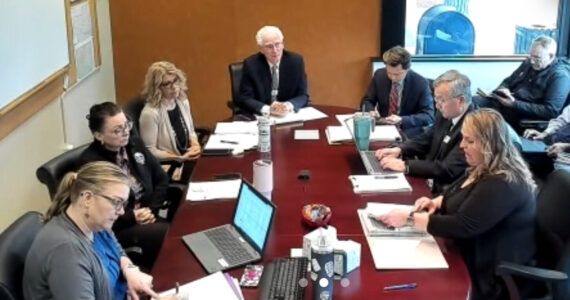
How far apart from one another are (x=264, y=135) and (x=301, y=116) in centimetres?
84

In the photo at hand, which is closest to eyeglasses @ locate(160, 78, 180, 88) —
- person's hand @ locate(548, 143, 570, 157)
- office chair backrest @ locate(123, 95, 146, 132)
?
office chair backrest @ locate(123, 95, 146, 132)

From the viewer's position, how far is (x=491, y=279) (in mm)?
2641

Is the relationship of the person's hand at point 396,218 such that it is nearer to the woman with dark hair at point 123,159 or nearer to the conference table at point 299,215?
the conference table at point 299,215

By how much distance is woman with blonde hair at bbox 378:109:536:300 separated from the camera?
2525mm

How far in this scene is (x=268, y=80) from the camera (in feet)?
15.6

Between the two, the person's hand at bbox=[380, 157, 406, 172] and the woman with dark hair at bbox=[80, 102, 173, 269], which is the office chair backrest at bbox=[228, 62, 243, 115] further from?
the person's hand at bbox=[380, 157, 406, 172]

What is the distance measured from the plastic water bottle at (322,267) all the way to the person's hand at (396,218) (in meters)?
0.62

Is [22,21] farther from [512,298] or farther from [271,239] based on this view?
[512,298]

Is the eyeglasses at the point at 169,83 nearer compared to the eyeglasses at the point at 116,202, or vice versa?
the eyeglasses at the point at 116,202

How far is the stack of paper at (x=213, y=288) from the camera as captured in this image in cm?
210

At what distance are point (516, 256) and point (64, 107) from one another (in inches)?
122

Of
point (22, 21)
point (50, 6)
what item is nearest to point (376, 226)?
point (22, 21)

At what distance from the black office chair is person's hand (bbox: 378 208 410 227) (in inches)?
14.9

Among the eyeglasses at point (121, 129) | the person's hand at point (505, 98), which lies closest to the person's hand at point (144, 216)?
the eyeglasses at point (121, 129)
